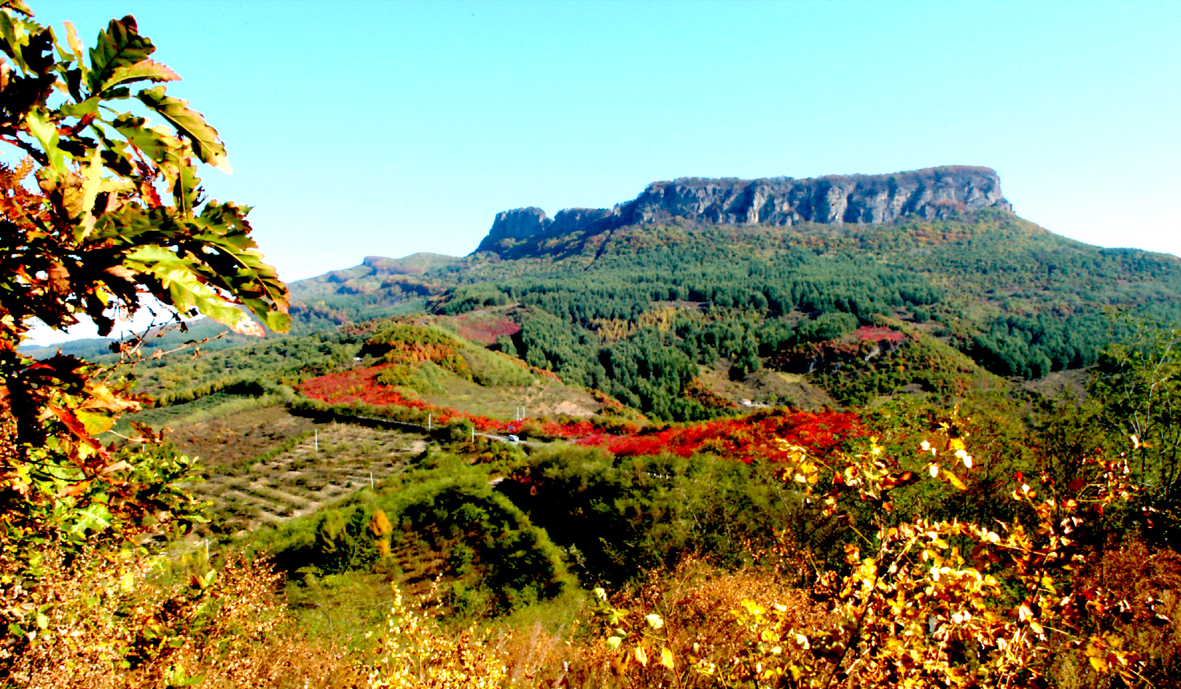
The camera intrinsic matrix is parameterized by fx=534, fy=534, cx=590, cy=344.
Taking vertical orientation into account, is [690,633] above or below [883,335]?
above

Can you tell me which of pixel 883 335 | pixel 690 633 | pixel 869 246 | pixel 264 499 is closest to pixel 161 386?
pixel 264 499

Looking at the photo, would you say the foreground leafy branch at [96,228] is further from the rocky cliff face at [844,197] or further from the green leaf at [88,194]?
the rocky cliff face at [844,197]

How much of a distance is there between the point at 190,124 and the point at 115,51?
20 cm

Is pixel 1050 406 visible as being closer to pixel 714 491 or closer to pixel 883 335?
pixel 714 491

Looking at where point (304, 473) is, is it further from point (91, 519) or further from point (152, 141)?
point (152, 141)

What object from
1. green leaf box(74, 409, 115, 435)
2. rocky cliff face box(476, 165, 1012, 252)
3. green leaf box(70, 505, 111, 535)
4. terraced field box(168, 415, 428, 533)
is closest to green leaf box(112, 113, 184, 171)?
green leaf box(74, 409, 115, 435)

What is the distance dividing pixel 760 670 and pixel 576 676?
327 centimetres

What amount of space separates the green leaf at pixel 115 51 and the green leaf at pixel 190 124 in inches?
2.9

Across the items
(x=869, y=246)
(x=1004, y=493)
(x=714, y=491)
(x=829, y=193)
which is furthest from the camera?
(x=829, y=193)

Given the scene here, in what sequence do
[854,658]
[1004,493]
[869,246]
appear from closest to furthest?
[854,658], [1004,493], [869,246]

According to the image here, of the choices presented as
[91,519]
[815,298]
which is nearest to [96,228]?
[91,519]

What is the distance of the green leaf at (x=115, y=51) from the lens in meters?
1.27

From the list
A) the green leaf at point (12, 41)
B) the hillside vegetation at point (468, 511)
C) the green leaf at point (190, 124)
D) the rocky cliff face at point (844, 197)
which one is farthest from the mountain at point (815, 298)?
the green leaf at point (12, 41)

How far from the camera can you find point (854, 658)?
2189 millimetres
